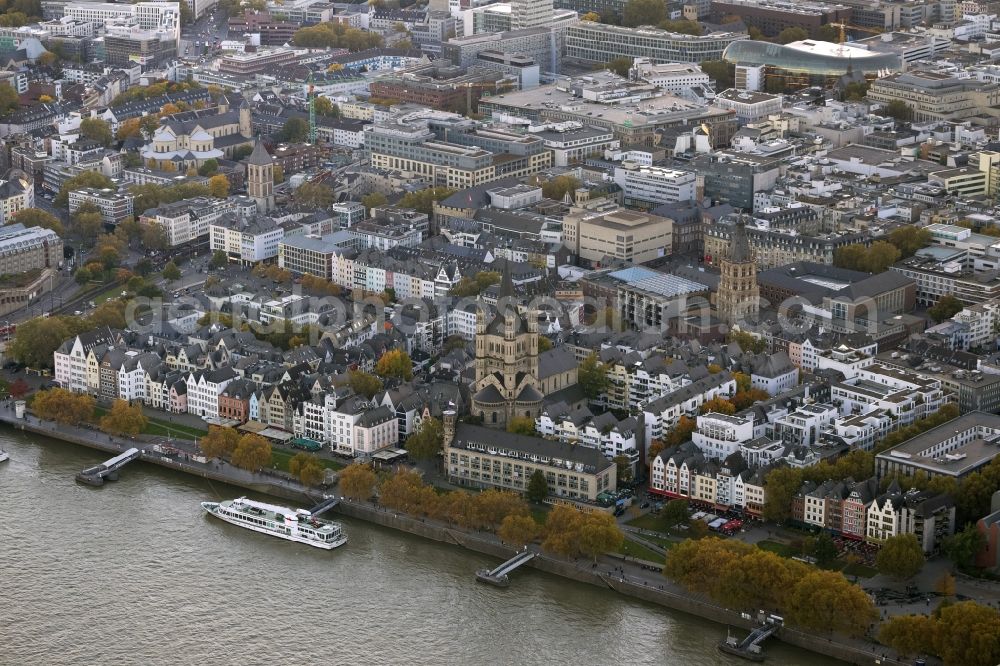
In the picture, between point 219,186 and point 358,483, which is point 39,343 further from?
point 219,186

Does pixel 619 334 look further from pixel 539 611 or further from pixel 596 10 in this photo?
pixel 596 10

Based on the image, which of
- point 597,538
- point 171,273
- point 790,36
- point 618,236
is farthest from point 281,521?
point 790,36

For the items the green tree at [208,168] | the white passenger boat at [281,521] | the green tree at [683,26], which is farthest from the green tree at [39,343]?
the green tree at [683,26]

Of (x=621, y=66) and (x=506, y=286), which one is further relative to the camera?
(x=621, y=66)

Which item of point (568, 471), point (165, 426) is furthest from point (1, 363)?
point (568, 471)

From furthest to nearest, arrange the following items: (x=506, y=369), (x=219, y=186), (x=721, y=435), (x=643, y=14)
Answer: (x=643, y=14) → (x=219, y=186) → (x=506, y=369) → (x=721, y=435)

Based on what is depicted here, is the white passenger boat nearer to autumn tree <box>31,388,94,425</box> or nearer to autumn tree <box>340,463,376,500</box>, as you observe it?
autumn tree <box>340,463,376,500</box>
